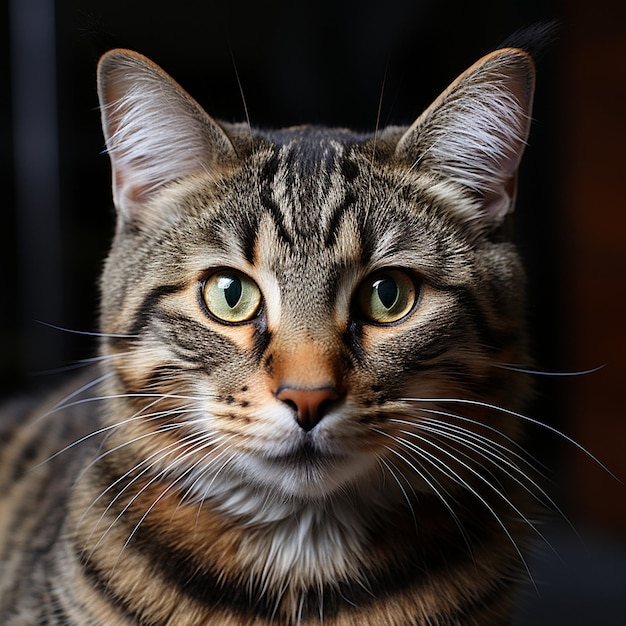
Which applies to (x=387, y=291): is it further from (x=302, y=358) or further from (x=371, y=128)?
(x=371, y=128)

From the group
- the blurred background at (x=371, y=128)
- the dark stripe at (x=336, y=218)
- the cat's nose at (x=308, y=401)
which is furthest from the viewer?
the blurred background at (x=371, y=128)

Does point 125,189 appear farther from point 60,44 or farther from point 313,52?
point 60,44

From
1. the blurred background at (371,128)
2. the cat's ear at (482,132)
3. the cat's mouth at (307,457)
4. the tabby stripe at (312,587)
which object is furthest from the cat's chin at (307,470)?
the blurred background at (371,128)

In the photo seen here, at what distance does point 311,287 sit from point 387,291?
88 mm

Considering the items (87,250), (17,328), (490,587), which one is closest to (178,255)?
(490,587)

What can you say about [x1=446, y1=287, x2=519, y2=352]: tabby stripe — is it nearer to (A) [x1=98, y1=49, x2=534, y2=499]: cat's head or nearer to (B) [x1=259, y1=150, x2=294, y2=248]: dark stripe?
(A) [x1=98, y1=49, x2=534, y2=499]: cat's head

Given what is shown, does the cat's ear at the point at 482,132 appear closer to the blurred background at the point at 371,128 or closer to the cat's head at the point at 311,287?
the cat's head at the point at 311,287

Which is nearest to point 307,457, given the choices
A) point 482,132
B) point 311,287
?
point 311,287

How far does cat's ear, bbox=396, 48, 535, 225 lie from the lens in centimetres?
82

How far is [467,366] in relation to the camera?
841 mm

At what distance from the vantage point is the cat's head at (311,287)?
763mm

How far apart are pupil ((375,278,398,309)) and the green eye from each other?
0.12 m

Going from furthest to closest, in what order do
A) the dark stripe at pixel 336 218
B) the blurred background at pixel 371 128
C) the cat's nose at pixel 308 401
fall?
1. the blurred background at pixel 371 128
2. the dark stripe at pixel 336 218
3. the cat's nose at pixel 308 401

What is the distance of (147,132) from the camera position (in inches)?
35.0
